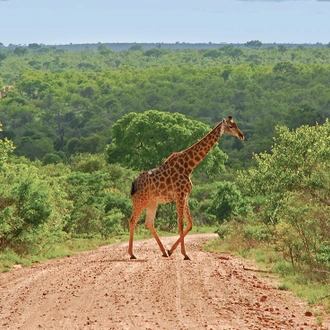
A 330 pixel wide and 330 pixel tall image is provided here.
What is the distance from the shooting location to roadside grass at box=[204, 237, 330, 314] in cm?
1486

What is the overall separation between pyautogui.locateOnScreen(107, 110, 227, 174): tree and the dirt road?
1180 inches

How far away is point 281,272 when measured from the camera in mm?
18344

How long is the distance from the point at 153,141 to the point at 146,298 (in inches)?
1415

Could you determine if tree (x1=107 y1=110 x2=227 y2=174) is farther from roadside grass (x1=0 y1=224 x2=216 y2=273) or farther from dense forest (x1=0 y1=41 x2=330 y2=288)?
roadside grass (x1=0 y1=224 x2=216 y2=273)

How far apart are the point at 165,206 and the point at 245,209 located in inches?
425

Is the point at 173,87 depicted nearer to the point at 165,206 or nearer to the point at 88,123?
the point at 88,123

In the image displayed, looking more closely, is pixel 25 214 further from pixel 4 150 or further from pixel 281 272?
pixel 281 272

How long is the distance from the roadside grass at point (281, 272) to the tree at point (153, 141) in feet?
75.4

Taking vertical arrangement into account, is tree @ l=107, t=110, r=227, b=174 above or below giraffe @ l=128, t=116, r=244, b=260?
below

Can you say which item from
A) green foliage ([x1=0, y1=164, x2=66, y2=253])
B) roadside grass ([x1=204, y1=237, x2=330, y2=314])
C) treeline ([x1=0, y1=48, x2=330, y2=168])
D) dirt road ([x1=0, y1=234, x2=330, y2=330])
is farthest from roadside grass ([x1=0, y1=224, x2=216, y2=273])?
treeline ([x1=0, y1=48, x2=330, y2=168])

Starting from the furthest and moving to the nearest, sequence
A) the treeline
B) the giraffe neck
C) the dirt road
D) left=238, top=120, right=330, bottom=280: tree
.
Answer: the treeline, the giraffe neck, left=238, top=120, right=330, bottom=280: tree, the dirt road

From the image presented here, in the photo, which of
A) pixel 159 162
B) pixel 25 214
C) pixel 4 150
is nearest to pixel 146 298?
pixel 25 214

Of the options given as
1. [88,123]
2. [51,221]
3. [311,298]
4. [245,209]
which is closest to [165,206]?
[245,209]

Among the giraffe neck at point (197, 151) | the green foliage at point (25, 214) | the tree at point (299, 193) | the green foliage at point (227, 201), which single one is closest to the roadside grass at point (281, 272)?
the tree at point (299, 193)
